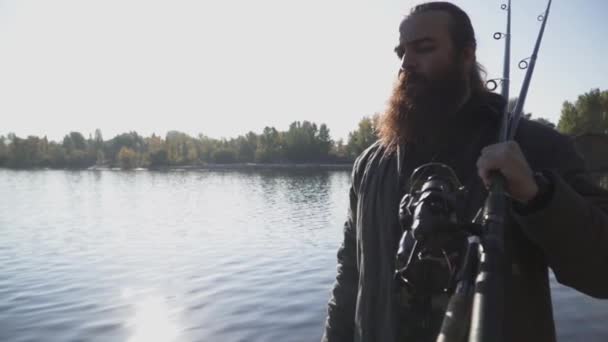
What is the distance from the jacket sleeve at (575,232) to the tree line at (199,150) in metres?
113

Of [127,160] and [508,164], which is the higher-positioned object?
[127,160]

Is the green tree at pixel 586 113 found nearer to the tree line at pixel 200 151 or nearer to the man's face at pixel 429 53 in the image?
the tree line at pixel 200 151

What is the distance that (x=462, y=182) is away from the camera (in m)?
2.48

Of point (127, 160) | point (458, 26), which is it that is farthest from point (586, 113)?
point (127, 160)

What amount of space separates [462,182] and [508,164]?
33.6 inches

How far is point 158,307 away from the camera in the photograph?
11.8 meters

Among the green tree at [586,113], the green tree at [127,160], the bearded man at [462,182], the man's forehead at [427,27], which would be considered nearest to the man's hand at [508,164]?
the bearded man at [462,182]

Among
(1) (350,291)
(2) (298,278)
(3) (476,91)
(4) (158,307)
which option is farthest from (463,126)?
(2) (298,278)

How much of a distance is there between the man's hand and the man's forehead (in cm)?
125

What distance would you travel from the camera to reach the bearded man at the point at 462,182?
1.87 metres

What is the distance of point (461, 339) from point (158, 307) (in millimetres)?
11634

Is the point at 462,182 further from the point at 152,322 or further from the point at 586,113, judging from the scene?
the point at 586,113

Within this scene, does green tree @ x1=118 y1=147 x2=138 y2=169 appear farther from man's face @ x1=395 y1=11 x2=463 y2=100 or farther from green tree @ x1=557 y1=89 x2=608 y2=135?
man's face @ x1=395 y1=11 x2=463 y2=100

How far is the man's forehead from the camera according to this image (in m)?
2.73
